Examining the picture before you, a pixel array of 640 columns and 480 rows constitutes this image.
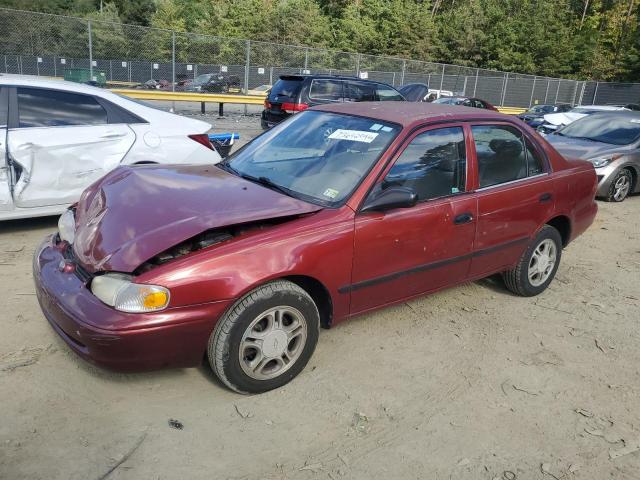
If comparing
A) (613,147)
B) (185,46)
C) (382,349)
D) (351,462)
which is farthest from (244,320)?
(185,46)

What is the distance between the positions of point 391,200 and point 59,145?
142 inches

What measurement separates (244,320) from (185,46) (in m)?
18.2

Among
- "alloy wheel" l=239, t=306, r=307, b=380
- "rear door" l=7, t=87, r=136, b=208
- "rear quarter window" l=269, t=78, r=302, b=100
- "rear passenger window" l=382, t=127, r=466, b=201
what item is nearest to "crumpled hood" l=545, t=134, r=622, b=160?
"rear passenger window" l=382, t=127, r=466, b=201

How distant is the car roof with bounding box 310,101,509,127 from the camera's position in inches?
143

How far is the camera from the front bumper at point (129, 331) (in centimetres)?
255

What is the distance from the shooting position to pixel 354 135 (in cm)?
361

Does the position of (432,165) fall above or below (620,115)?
below

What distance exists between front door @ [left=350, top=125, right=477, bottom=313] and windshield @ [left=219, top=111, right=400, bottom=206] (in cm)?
19

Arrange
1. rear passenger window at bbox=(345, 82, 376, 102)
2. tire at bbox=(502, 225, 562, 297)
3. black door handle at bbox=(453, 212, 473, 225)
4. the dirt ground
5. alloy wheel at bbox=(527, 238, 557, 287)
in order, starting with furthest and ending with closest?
rear passenger window at bbox=(345, 82, 376, 102)
alloy wheel at bbox=(527, 238, 557, 287)
tire at bbox=(502, 225, 562, 297)
black door handle at bbox=(453, 212, 473, 225)
the dirt ground

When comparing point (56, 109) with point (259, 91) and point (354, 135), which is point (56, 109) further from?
point (259, 91)

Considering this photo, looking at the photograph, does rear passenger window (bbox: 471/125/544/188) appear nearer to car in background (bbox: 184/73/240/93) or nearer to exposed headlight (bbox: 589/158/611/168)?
exposed headlight (bbox: 589/158/611/168)

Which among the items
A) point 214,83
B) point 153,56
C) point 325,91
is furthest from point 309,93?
point 153,56

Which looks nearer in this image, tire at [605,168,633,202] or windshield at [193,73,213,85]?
tire at [605,168,633,202]

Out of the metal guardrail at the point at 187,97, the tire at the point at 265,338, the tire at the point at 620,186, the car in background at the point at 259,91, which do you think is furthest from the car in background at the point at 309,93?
the tire at the point at 265,338
